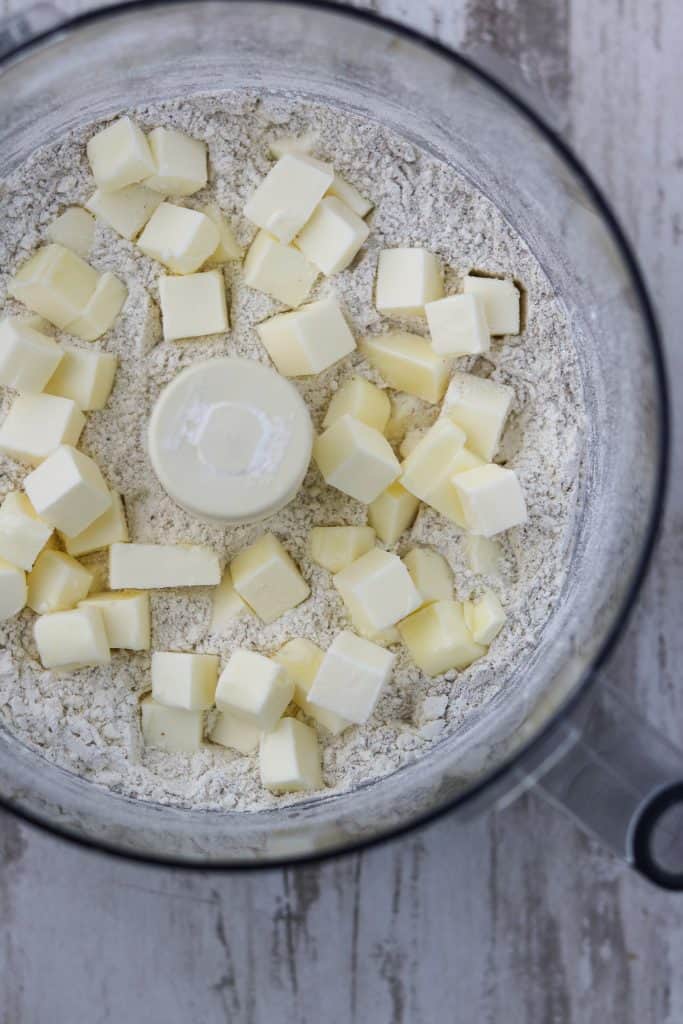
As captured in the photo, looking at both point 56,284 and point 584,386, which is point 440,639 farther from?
point 56,284

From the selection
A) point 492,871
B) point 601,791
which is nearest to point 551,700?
point 601,791

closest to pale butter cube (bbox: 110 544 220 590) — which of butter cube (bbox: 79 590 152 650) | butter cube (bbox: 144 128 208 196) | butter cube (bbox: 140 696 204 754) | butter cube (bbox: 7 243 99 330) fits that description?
butter cube (bbox: 79 590 152 650)

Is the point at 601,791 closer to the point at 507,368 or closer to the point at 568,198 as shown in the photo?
the point at 507,368

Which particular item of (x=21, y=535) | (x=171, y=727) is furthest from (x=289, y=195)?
(x=171, y=727)

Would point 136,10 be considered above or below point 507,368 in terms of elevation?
above

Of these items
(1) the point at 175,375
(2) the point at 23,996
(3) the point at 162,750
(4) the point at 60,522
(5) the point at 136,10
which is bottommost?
(2) the point at 23,996

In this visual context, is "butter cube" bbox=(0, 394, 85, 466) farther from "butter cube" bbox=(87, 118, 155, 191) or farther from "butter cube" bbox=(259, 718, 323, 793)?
"butter cube" bbox=(259, 718, 323, 793)

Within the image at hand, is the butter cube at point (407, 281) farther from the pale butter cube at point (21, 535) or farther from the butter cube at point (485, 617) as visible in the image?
the pale butter cube at point (21, 535)

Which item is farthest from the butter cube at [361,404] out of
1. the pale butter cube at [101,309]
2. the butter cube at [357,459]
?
the pale butter cube at [101,309]
